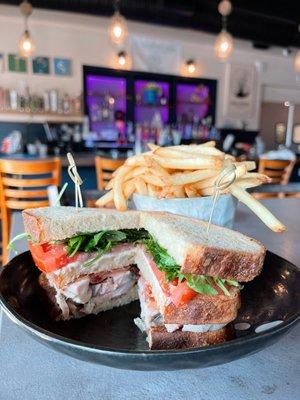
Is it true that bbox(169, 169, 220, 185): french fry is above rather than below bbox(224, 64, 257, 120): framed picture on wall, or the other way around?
below

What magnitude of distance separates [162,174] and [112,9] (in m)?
5.60

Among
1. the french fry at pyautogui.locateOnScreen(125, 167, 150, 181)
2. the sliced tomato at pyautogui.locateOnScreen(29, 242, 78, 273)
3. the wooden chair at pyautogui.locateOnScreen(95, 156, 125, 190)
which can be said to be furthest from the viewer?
the wooden chair at pyautogui.locateOnScreen(95, 156, 125, 190)

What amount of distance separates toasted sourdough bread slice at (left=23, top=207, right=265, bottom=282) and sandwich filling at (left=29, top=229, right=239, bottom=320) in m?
0.03

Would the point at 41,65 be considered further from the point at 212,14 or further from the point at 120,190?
the point at 120,190

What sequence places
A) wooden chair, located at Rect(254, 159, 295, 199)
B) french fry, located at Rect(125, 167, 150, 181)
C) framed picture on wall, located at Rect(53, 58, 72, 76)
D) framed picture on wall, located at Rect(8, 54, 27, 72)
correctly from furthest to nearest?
framed picture on wall, located at Rect(53, 58, 72, 76) → framed picture on wall, located at Rect(8, 54, 27, 72) → wooden chair, located at Rect(254, 159, 295, 199) → french fry, located at Rect(125, 167, 150, 181)

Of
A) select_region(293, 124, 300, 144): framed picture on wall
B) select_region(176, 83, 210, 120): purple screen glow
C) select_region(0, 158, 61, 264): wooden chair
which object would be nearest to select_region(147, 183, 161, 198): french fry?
select_region(0, 158, 61, 264): wooden chair

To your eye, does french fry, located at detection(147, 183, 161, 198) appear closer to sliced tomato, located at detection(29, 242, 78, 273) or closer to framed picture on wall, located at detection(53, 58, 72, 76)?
sliced tomato, located at detection(29, 242, 78, 273)

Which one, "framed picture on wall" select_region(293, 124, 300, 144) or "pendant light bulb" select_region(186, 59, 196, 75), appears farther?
"framed picture on wall" select_region(293, 124, 300, 144)

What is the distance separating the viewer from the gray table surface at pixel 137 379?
23.5 inches

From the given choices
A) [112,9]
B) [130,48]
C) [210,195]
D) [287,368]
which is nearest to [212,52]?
[130,48]

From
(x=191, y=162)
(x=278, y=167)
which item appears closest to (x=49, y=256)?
(x=191, y=162)

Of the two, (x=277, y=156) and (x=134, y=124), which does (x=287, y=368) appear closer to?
(x=277, y=156)

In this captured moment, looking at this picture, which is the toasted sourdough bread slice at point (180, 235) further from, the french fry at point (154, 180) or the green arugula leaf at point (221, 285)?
the french fry at point (154, 180)

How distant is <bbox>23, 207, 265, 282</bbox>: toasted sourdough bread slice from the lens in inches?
27.2
